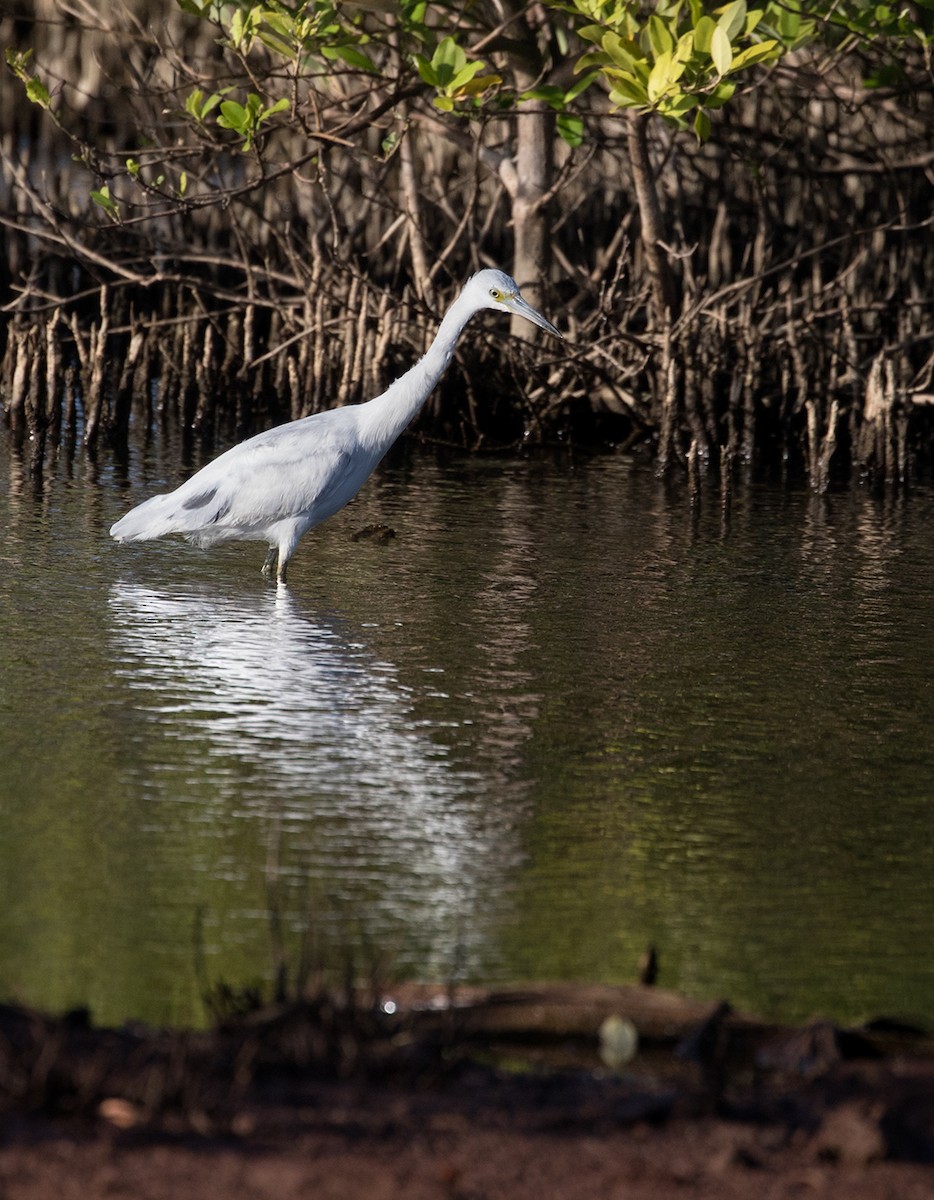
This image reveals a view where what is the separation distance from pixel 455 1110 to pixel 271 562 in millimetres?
4800

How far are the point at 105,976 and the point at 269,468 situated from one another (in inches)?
157

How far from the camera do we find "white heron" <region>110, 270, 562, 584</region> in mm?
7090

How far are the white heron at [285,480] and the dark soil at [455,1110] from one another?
4.16 meters

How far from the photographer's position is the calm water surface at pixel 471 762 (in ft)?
11.7

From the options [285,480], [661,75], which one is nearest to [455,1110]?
[285,480]

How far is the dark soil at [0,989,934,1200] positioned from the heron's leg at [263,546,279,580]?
4342 mm

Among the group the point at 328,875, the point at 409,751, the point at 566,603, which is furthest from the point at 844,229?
the point at 328,875

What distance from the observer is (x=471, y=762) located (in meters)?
4.86

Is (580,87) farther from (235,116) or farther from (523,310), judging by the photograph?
(235,116)

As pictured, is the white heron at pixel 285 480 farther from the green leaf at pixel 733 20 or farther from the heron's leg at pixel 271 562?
the green leaf at pixel 733 20

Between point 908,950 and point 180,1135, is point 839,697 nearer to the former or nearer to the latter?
point 908,950

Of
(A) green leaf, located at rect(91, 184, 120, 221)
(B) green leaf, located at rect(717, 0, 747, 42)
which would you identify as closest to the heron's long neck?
(B) green leaf, located at rect(717, 0, 747, 42)

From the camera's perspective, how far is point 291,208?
12602 mm

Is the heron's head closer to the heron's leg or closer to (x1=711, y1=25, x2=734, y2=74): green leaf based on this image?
(x1=711, y1=25, x2=734, y2=74): green leaf
